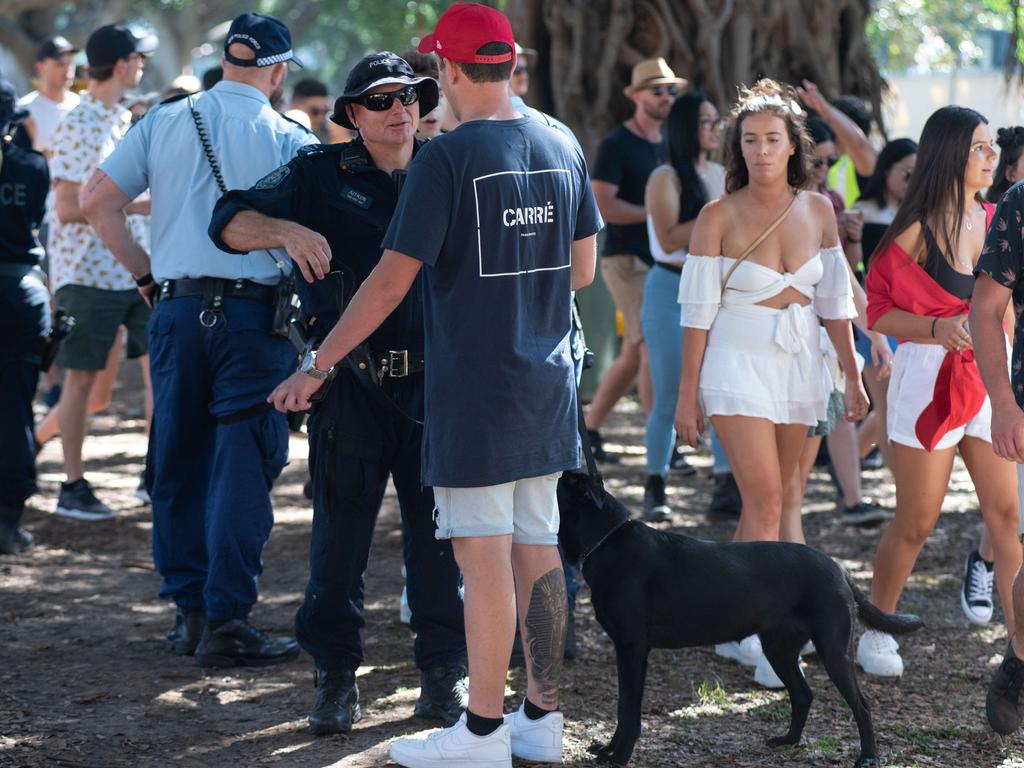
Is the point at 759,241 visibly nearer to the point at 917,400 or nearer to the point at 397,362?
the point at 917,400

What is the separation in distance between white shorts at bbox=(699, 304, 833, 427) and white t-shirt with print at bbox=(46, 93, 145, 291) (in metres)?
3.89

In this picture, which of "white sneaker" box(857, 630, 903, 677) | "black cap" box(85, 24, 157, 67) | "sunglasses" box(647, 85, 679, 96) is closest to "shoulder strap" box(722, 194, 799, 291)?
"white sneaker" box(857, 630, 903, 677)

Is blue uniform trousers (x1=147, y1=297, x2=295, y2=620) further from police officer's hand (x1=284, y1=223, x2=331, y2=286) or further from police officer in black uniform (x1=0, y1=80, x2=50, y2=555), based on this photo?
police officer in black uniform (x1=0, y1=80, x2=50, y2=555)

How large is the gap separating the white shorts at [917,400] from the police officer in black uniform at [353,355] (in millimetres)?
1842

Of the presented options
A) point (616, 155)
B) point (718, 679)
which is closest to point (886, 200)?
point (616, 155)

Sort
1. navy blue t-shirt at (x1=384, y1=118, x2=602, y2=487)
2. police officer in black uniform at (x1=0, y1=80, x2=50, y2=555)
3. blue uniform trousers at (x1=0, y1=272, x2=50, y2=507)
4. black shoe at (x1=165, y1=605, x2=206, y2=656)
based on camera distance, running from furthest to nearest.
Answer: blue uniform trousers at (x1=0, y1=272, x2=50, y2=507) < police officer in black uniform at (x1=0, y1=80, x2=50, y2=555) < black shoe at (x1=165, y1=605, x2=206, y2=656) < navy blue t-shirt at (x1=384, y1=118, x2=602, y2=487)

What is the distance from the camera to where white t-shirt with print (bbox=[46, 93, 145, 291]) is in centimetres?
774

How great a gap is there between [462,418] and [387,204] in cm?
101

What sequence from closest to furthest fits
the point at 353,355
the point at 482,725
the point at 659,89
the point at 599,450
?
the point at 482,725 → the point at 353,355 → the point at 659,89 → the point at 599,450

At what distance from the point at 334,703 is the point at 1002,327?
2425mm

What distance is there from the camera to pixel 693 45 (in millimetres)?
11867

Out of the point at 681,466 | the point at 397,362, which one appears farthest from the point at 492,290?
the point at 681,466

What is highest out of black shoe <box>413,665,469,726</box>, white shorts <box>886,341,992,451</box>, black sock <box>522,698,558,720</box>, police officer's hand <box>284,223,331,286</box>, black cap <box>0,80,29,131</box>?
black cap <box>0,80,29,131</box>

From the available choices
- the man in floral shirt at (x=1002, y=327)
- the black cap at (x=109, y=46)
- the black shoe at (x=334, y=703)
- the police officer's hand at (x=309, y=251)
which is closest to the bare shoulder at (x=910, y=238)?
the man in floral shirt at (x=1002, y=327)
